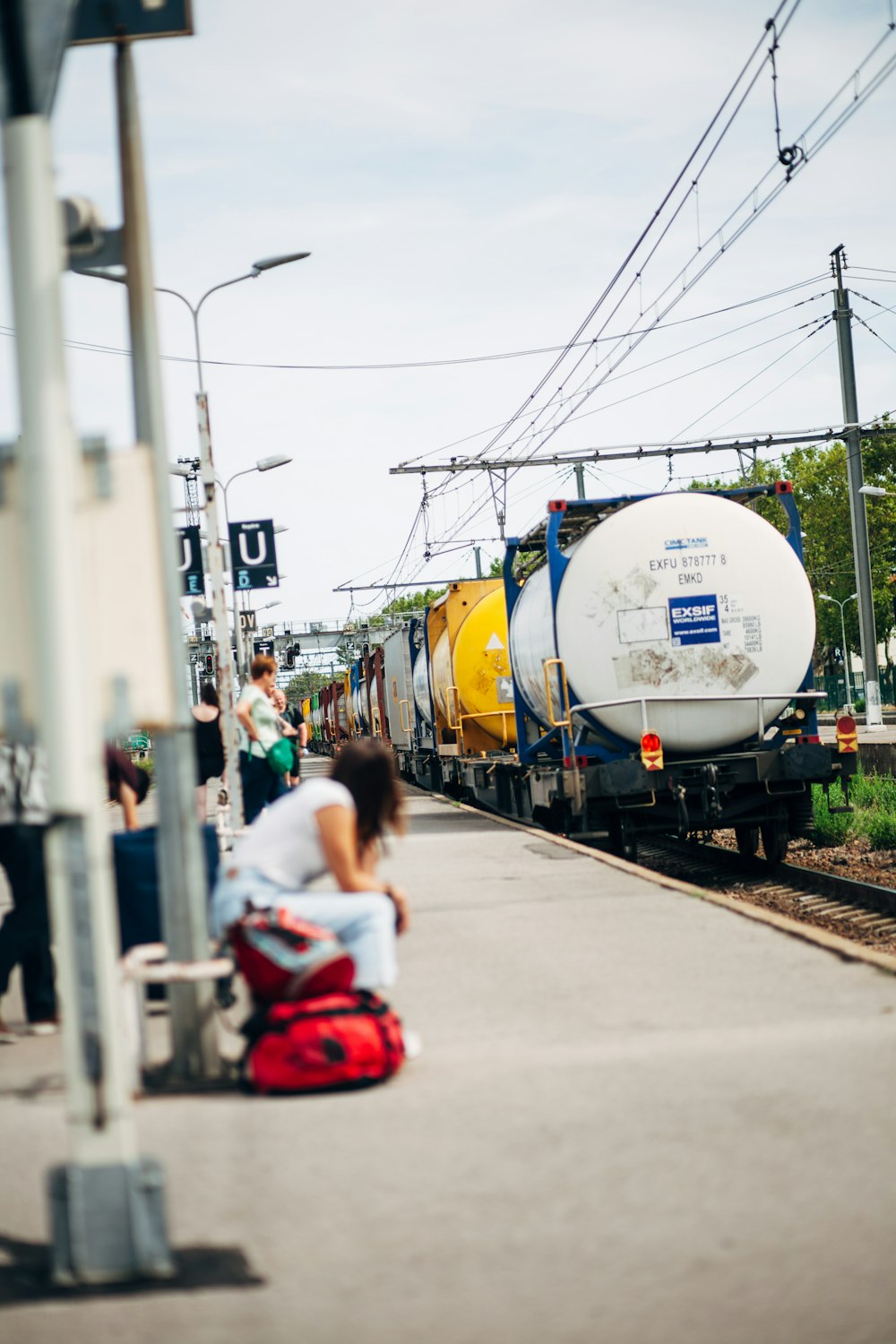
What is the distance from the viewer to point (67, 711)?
12.8 feet

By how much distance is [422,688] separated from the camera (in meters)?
25.9

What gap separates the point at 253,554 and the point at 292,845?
52.5 feet

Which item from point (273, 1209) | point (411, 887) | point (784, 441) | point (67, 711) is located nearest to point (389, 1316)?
point (273, 1209)

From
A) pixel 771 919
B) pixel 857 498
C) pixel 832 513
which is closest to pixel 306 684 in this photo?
pixel 832 513

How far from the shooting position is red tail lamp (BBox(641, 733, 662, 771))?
1291 cm

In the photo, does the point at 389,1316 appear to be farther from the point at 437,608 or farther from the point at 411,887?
the point at 437,608

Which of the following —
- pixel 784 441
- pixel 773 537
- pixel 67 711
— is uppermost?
pixel 784 441

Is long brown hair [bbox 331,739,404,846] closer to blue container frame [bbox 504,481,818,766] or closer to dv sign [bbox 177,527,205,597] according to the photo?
blue container frame [bbox 504,481,818,766]

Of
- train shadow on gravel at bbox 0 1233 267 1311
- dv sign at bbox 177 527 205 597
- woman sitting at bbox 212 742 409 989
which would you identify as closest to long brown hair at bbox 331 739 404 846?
woman sitting at bbox 212 742 409 989

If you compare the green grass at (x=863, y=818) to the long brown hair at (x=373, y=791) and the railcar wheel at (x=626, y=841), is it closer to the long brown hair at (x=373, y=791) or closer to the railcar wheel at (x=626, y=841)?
the railcar wheel at (x=626, y=841)

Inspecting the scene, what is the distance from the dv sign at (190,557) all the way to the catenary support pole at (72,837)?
15.7m

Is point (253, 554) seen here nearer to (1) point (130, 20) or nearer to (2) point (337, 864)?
(1) point (130, 20)

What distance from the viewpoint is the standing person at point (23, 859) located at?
701 cm

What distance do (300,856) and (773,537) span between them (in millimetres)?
8290
